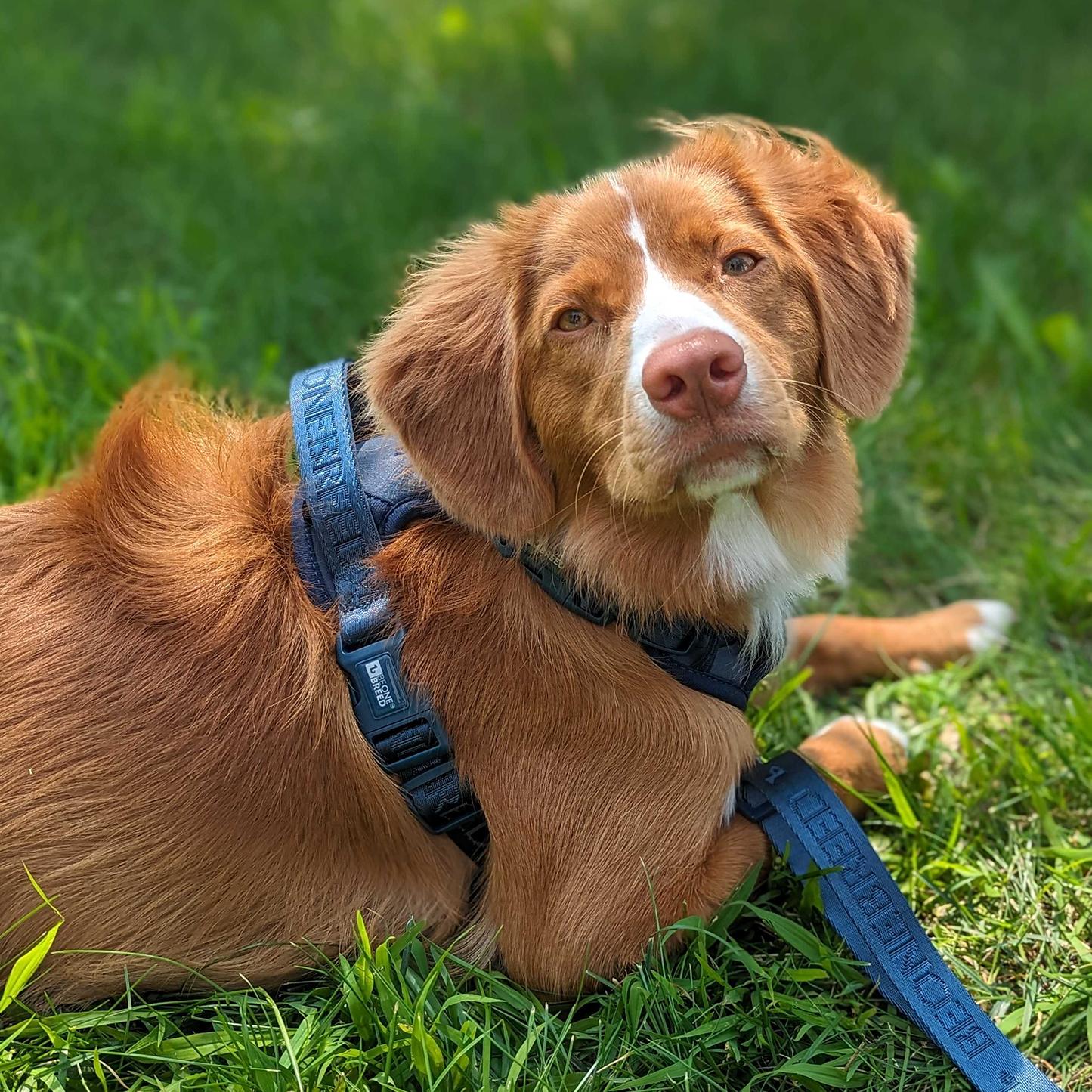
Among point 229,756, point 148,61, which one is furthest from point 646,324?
point 148,61

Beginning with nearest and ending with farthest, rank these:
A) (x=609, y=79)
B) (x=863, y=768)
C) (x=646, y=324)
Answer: (x=646, y=324), (x=863, y=768), (x=609, y=79)

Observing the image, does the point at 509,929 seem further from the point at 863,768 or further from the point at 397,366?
the point at 397,366

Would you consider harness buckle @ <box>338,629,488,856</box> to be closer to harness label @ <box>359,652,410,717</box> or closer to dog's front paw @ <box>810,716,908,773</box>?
harness label @ <box>359,652,410,717</box>

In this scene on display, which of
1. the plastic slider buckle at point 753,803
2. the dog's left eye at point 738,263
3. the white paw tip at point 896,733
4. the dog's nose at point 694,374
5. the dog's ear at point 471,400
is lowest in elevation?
the white paw tip at point 896,733

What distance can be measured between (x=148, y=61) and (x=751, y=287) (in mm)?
5692

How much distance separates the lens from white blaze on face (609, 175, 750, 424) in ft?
7.67

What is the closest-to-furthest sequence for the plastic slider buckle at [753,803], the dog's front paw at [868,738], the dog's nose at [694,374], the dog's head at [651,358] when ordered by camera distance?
1. the dog's nose at [694,374]
2. the dog's head at [651,358]
3. the plastic slider buckle at [753,803]
4. the dog's front paw at [868,738]

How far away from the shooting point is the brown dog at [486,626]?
2.51 m

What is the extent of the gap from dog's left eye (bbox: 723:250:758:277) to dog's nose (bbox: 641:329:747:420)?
0.29m

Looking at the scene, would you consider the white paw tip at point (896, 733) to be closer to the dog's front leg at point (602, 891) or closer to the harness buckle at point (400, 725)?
the dog's front leg at point (602, 891)

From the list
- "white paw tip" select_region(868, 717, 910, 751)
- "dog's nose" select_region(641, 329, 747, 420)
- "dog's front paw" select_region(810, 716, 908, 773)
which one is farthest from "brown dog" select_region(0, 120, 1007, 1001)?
"white paw tip" select_region(868, 717, 910, 751)

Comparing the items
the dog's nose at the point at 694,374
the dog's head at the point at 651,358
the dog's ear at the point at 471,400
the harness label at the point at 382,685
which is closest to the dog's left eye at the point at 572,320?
the dog's head at the point at 651,358

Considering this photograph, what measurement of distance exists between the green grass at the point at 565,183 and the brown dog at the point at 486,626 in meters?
0.19

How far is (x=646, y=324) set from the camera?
239cm
